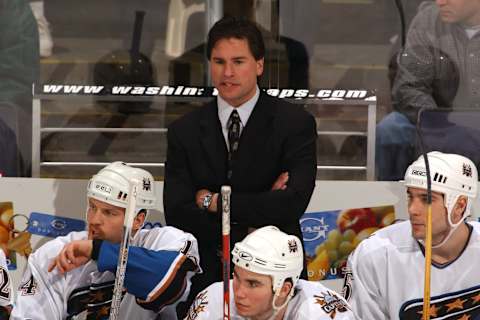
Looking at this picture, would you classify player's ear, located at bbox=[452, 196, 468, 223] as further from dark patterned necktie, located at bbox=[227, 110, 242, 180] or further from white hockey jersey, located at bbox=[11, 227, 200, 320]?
white hockey jersey, located at bbox=[11, 227, 200, 320]

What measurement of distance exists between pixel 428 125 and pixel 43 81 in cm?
167

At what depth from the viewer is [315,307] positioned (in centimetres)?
479

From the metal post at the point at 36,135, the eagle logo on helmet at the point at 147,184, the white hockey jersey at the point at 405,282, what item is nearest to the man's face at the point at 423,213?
the white hockey jersey at the point at 405,282

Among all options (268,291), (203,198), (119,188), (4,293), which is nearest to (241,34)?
(203,198)

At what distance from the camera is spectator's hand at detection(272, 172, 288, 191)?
5195 mm

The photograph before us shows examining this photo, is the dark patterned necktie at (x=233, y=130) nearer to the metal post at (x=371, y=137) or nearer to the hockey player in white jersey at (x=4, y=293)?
the metal post at (x=371, y=137)

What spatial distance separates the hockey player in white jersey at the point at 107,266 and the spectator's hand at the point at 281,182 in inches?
14.8

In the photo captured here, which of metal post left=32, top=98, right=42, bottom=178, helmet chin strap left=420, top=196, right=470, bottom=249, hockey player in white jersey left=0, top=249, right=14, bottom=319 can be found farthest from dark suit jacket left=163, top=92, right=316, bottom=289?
metal post left=32, top=98, right=42, bottom=178

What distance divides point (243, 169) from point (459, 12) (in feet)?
4.56

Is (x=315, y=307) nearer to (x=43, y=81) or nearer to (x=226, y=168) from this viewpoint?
(x=226, y=168)

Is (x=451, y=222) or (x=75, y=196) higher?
(x=451, y=222)

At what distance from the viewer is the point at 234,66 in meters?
5.32

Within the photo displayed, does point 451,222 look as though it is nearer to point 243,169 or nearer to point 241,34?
point 243,169

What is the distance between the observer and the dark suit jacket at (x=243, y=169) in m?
5.17
